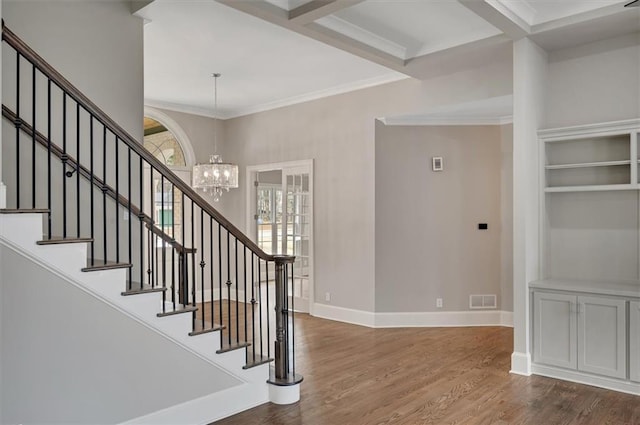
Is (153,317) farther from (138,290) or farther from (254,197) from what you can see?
(254,197)

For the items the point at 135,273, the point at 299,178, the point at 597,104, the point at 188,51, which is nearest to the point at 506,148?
the point at 597,104

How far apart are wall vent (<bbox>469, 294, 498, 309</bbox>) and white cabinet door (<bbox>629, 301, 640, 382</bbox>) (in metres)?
2.48

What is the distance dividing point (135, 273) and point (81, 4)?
7.27 ft

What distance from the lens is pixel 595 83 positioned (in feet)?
14.3

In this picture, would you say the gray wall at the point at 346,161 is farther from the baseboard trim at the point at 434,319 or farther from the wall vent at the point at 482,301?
the wall vent at the point at 482,301

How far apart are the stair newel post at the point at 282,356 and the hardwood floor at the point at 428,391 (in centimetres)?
9

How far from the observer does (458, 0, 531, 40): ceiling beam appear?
145 inches

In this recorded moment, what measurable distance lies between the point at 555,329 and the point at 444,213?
93.9 inches

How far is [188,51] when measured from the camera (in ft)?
16.7

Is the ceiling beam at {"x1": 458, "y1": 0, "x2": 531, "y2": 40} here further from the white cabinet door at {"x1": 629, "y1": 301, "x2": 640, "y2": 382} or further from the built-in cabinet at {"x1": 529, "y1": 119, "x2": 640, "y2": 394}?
the white cabinet door at {"x1": 629, "y1": 301, "x2": 640, "y2": 382}

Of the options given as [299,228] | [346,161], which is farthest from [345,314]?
[346,161]

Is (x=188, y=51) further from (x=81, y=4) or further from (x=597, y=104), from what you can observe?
(x=597, y=104)

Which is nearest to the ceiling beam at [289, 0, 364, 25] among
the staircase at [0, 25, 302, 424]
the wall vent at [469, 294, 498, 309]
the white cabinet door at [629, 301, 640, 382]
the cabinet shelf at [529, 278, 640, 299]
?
the staircase at [0, 25, 302, 424]

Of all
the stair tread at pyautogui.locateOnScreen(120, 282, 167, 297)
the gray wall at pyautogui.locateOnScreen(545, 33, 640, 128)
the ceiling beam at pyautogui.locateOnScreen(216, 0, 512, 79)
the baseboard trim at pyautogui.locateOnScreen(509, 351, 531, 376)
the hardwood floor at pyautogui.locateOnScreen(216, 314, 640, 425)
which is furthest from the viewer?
the baseboard trim at pyautogui.locateOnScreen(509, 351, 531, 376)
